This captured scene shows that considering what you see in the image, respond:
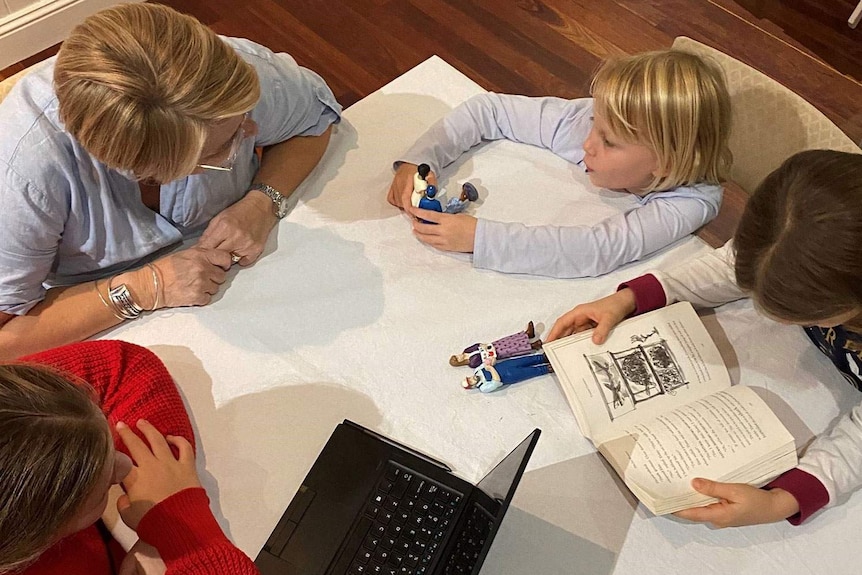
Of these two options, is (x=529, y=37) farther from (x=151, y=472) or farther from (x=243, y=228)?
(x=151, y=472)

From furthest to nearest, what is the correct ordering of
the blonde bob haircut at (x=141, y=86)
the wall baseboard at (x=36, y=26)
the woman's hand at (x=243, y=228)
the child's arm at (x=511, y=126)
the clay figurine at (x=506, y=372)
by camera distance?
the wall baseboard at (x=36, y=26)
the child's arm at (x=511, y=126)
the woman's hand at (x=243, y=228)
the clay figurine at (x=506, y=372)
the blonde bob haircut at (x=141, y=86)

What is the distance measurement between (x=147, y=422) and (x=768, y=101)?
1.06 metres

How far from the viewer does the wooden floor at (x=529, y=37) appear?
1.99 meters

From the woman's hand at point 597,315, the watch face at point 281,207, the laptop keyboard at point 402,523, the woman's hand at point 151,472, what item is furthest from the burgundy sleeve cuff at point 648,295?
the woman's hand at point 151,472

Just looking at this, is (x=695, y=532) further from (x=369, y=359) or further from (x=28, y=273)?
(x=28, y=273)

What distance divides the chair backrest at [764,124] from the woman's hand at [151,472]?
1.00m

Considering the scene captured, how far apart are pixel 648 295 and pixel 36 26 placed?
1.85 metres

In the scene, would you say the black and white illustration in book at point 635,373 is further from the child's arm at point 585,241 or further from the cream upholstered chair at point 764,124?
the cream upholstered chair at point 764,124

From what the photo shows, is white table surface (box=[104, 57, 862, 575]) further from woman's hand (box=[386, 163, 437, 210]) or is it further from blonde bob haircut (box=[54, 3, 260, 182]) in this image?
blonde bob haircut (box=[54, 3, 260, 182])

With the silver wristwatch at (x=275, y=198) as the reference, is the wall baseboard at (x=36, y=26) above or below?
below

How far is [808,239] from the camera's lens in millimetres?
795

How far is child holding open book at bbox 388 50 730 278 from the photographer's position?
110cm

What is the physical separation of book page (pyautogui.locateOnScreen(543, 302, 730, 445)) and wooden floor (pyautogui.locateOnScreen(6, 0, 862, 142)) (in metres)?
1.12

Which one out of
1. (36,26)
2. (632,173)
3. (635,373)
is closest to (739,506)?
(635,373)
